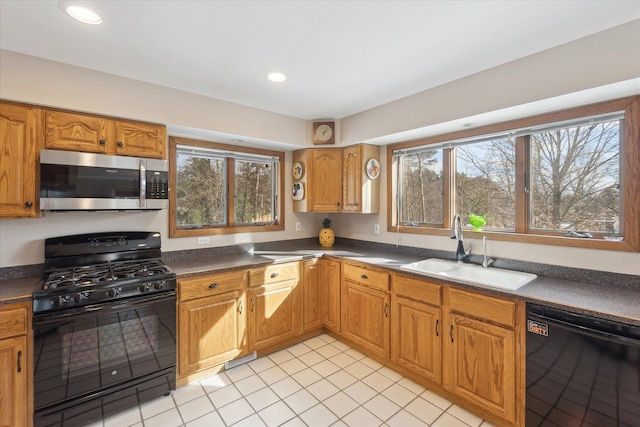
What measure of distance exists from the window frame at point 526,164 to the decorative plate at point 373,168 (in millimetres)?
383

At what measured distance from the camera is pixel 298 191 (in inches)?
139

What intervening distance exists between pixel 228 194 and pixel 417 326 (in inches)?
88.6

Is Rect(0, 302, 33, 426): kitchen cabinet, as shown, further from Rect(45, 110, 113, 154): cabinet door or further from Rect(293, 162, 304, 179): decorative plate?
Rect(293, 162, 304, 179): decorative plate

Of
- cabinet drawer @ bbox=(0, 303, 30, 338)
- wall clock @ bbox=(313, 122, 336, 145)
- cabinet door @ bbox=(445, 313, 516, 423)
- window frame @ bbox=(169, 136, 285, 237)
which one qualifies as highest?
wall clock @ bbox=(313, 122, 336, 145)

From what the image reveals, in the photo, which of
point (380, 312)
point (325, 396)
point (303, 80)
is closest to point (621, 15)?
point (303, 80)

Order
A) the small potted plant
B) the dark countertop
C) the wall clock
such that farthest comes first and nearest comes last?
the small potted plant < the wall clock < the dark countertop

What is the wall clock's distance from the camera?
3316mm

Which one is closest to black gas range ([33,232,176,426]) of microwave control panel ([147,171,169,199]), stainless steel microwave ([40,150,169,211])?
stainless steel microwave ([40,150,169,211])

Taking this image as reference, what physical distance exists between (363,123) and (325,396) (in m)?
2.49

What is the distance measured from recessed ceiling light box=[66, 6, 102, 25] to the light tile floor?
2.44 meters

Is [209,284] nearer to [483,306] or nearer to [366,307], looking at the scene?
[366,307]

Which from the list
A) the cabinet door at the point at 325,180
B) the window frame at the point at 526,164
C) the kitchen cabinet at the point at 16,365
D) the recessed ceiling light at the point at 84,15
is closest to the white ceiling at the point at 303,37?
the recessed ceiling light at the point at 84,15

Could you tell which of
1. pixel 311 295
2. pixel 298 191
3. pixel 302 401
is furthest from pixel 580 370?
pixel 298 191

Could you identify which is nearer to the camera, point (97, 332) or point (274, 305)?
point (97, 332)
